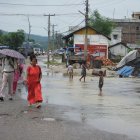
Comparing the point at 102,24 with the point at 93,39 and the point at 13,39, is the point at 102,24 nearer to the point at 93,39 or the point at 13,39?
the point at 13,39

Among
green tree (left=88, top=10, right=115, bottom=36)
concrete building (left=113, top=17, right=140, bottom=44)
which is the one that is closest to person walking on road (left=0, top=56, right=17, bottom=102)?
green tree (left=88, top=10, right=115, bottom=36)

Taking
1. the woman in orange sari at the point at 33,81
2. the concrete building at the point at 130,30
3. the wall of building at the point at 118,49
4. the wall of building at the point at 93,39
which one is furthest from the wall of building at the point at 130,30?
the woman in orange sari at the point at 33,81

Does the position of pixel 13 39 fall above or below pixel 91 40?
below

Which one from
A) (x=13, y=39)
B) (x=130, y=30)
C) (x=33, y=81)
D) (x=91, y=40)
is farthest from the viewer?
(x=130, y=30)

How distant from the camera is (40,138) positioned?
996 centimetres

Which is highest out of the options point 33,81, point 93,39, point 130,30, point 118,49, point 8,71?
point 130,30

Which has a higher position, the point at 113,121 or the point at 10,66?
the point at 10,66

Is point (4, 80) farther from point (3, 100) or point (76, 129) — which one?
point (76, 129)

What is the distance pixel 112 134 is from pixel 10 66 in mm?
7052

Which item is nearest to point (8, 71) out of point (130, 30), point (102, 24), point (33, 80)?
point (33, 80)

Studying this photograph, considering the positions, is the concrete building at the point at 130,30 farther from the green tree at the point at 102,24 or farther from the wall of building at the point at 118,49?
the wall of building at the point at 118,49

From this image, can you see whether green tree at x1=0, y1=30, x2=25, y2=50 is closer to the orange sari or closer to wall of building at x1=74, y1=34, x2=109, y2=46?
wall of building at x1=74, y1=34, x2=109, y2=46

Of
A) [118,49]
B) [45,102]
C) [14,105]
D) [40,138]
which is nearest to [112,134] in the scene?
[40,138]

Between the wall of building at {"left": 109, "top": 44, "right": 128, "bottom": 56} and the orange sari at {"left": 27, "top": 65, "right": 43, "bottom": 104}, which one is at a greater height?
the orange sari at {"left": 27, "top": 65, "right": 43, "bottom": 104}
